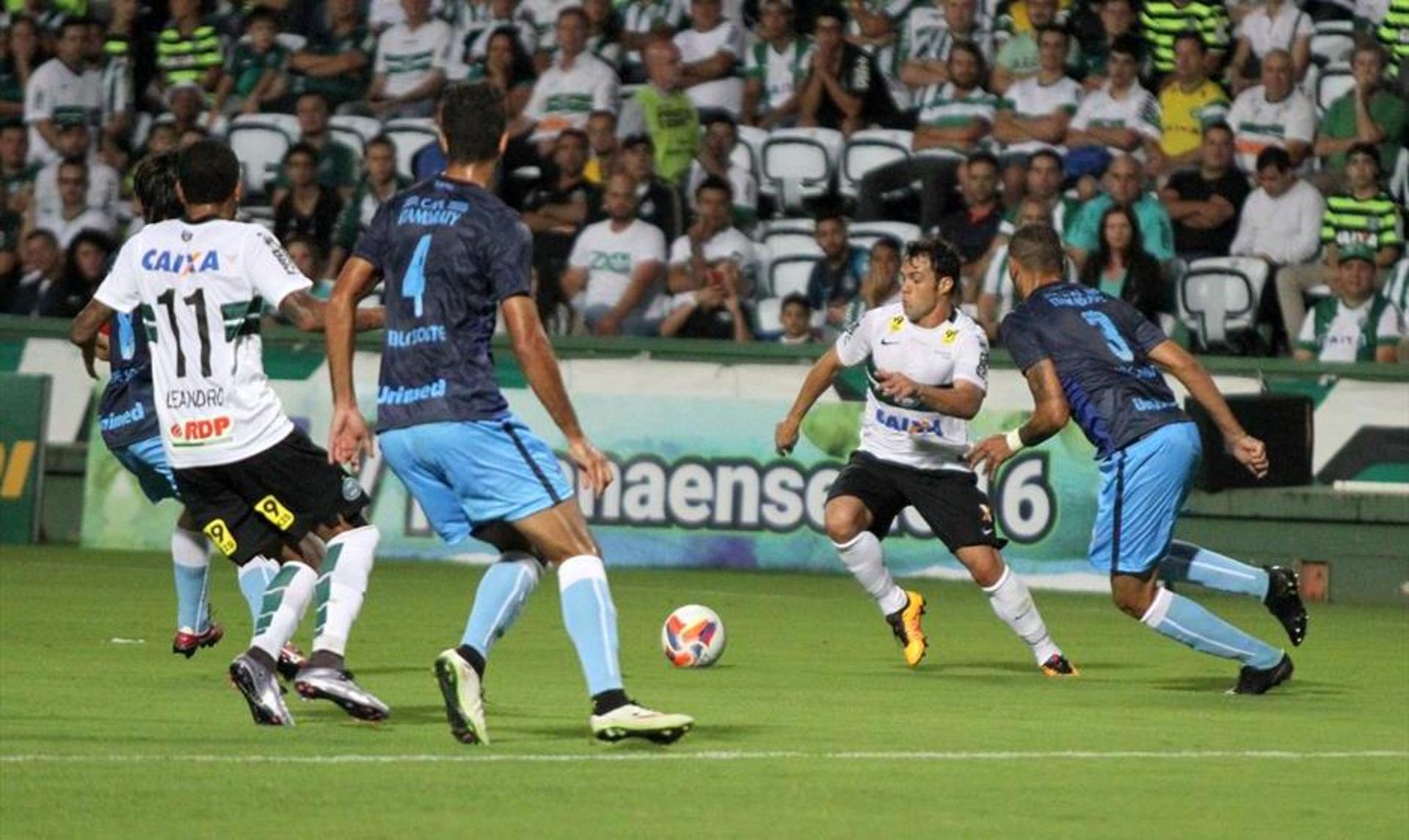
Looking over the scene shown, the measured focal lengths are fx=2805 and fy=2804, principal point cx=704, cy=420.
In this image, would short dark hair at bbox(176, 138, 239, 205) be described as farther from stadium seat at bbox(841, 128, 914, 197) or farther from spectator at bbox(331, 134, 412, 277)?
stadium seat at bbox(841, 128, 914, 197)

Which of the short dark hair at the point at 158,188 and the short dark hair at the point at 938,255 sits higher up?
the short dark hair at the point at 158,188

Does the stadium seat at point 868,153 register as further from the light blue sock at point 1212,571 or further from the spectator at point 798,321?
the light blue sock at point 1212,571

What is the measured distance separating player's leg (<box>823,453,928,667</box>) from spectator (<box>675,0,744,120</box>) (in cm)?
903

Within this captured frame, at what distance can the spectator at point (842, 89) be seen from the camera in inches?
851

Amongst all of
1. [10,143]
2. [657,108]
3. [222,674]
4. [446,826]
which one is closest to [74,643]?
[222,674]

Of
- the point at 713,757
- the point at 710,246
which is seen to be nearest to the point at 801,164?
the point at 710,246

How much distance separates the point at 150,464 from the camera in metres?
12.1

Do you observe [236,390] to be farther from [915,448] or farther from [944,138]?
[944,138]

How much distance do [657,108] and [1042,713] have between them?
1155 cm

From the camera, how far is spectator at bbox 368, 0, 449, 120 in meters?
23.0

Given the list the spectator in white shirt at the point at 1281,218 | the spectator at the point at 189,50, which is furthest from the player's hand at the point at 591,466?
the spectator at the point at 189,50

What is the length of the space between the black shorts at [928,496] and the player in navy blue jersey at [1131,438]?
83cm

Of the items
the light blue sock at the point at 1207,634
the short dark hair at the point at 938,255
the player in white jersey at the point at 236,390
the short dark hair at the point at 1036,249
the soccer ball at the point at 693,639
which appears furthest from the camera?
the short dark hair at the point at 938,255

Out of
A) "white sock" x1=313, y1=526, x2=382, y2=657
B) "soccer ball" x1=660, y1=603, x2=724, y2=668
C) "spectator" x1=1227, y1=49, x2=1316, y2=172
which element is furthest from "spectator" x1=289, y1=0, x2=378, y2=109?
"white sock" x1=313, y1=526, x2=382, y2=657
